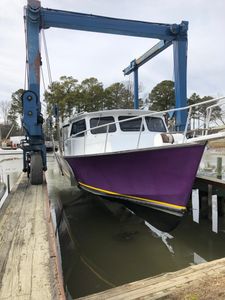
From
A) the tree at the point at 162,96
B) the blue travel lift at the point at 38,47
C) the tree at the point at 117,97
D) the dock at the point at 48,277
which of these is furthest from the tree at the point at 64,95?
the dock at the point at 48,277

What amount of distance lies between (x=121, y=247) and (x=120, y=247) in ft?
0.07

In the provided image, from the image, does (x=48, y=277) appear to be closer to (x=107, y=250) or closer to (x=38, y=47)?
(x=107, y=250)

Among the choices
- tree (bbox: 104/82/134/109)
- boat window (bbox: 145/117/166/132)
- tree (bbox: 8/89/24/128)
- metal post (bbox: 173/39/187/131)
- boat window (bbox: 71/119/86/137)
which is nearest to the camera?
boat window (bbox: 145/117/166/132)

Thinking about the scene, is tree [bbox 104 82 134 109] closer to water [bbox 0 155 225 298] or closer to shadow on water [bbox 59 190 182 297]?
water [bbox 0 155 225 298]

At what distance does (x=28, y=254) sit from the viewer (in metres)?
3.86

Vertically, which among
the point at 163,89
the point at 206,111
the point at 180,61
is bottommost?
the point at 206,111

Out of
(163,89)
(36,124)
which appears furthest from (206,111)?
(163,89)

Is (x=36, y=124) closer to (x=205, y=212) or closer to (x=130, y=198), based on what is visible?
(x=130, y=198)

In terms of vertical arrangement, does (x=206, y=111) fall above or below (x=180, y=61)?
below

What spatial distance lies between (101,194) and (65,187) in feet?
21.6

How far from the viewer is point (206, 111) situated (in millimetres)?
4871

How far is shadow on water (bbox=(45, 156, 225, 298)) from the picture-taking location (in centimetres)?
509

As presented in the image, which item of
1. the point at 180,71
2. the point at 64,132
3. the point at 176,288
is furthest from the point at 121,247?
the point at 180,71

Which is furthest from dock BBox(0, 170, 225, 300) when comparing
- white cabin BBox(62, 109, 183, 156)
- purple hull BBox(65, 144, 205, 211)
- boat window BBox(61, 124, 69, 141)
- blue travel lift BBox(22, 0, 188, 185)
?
boat window BBox(61, 124, 69, 141)
